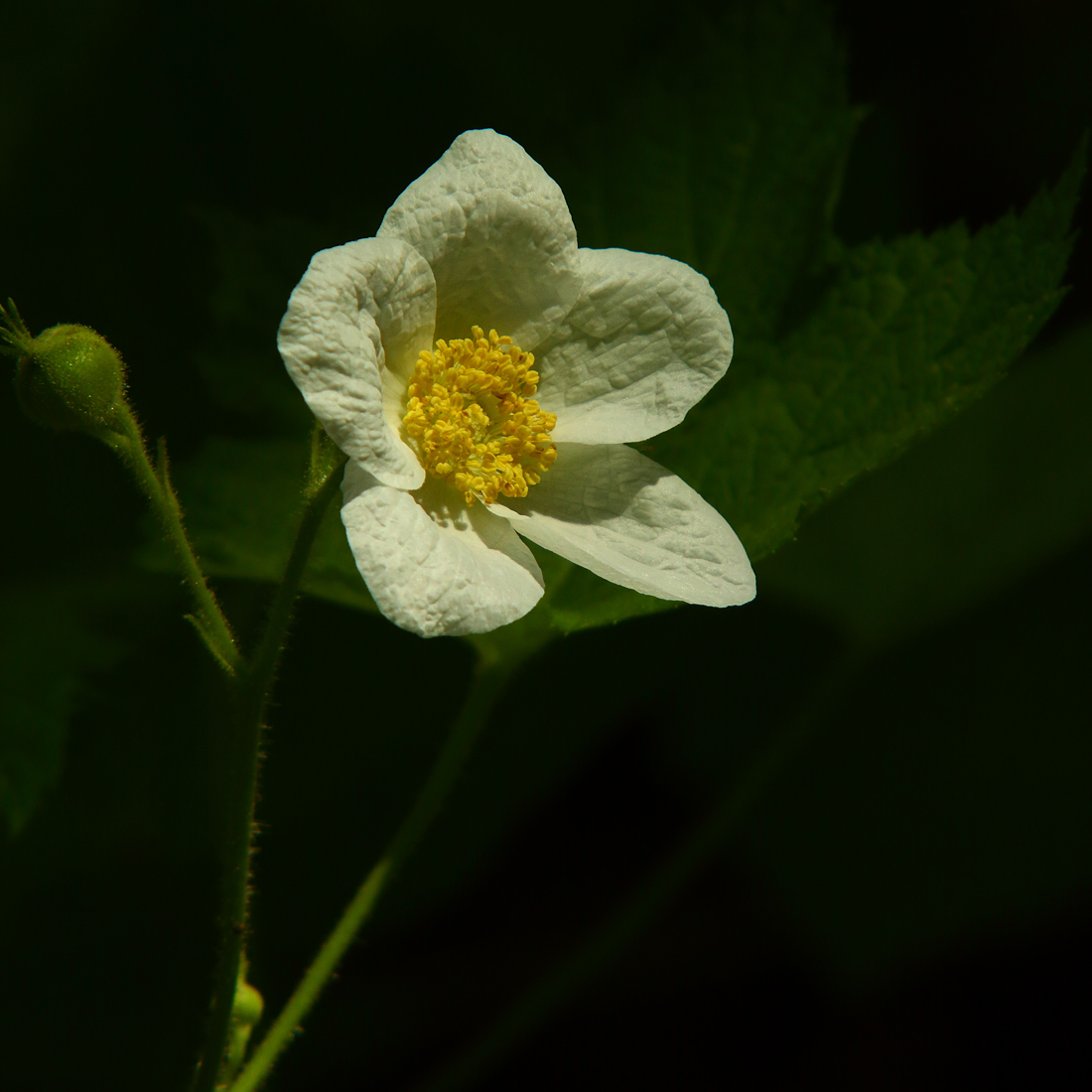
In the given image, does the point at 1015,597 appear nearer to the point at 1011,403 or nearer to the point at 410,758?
the point at 1011,403

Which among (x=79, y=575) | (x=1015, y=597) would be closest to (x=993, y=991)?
(x=1015, y=597)

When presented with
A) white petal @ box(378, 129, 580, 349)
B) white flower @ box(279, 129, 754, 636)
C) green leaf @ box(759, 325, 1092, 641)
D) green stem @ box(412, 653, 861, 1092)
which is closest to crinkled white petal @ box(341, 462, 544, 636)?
white flower @ box(279, 129, 754, 636)

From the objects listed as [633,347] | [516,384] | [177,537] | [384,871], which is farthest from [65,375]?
[384,871]

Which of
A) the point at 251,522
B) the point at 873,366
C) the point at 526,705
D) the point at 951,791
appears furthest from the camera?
the point at 951,791

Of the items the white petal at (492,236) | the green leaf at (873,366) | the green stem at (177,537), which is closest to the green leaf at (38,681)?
the green stem at (177,537)

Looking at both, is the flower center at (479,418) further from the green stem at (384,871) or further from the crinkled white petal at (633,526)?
the green stem at (384,871)

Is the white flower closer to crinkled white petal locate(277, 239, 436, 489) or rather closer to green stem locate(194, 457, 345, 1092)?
crinkled white petal locate(277, 239, 436, 489)

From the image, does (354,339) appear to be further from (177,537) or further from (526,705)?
(526,705)
